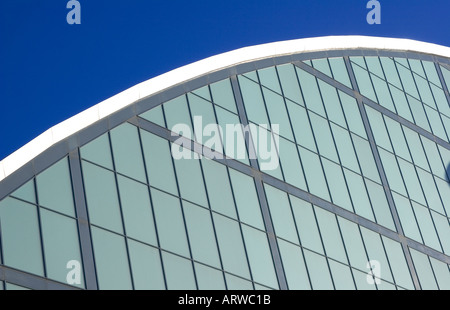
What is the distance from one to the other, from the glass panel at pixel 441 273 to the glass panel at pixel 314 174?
5.87 meters

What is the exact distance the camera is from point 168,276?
25.7 metres

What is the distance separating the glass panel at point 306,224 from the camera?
31156mm

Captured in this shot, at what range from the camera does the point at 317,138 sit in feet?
116

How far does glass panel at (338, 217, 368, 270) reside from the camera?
32.4 meters

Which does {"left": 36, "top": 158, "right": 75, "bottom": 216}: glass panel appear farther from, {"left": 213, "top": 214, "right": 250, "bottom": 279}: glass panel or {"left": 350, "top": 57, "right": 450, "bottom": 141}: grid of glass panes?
{"left": 350, "top": 57, "right": 450, "bottom": 141}: grid of glass panes

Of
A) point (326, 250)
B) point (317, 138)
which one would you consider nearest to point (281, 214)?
point (326, 250)

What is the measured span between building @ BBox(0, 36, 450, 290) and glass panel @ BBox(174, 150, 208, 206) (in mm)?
45

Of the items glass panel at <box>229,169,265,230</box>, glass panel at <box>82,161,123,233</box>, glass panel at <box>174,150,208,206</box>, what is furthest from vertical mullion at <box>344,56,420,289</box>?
glass panel at <box>82,161,123,233</box>

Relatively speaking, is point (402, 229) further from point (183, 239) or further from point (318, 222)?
point (183, 239)

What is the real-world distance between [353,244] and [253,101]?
6420 mm

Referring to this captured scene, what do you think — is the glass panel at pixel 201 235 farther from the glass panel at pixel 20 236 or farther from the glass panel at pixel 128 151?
the glass panel at pixel 20 236

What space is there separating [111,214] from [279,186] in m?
8.11
